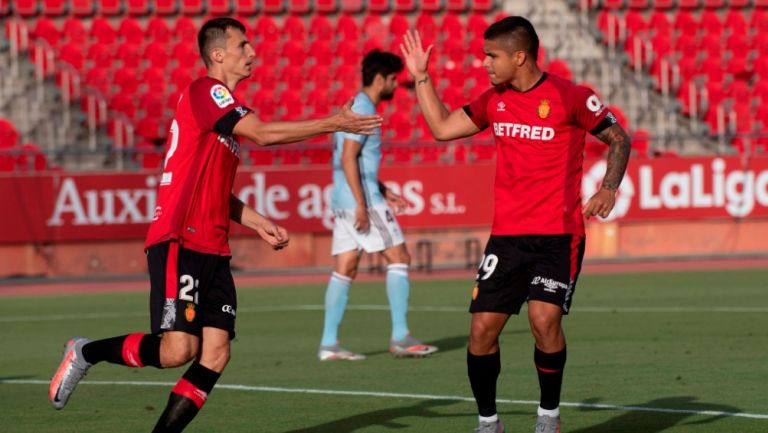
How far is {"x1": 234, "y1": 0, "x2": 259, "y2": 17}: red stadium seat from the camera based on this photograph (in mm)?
30047

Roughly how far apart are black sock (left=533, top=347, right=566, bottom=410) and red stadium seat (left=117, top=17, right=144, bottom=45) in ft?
73.5

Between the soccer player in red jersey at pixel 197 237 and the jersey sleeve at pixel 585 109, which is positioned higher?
the jersey sleeve at pixel 585 109

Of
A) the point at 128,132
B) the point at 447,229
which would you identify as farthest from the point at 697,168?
the point at 128,132

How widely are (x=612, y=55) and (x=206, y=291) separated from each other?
23.1 m

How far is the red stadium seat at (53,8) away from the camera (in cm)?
2953

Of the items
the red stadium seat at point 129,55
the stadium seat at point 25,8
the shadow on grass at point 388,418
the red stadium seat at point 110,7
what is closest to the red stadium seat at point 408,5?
the red stadium seat at point 129,55

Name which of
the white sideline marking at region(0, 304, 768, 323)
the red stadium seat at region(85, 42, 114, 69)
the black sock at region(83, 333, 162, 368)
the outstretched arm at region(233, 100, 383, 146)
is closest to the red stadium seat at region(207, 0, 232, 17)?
the red stadium seat at region(85, 42, 114, 69)

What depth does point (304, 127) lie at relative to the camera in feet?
22.7

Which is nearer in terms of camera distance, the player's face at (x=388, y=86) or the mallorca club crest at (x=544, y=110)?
the mallorca club crest at (x=544, y=110)

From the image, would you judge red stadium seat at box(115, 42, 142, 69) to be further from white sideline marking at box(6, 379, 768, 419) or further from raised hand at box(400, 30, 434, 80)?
raised hand at box(400, 30, 434, 80)

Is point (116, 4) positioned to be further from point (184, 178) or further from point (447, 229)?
point (184, 178)

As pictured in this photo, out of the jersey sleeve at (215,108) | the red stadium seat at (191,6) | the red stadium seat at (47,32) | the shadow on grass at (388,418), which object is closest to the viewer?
the jersey sleeve at (215,108)

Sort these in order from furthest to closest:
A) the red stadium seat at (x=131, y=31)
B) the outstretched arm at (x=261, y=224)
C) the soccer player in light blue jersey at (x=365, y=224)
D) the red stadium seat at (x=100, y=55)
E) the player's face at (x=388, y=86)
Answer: the red stadium seat at (x=131, y=31), the red stadium seat at (x=100, y=55), the player's face at (x=388, y=86), the soccer player in light blue jersey at (x=365, y=224), the outstretched arm at (x=261, y=224)

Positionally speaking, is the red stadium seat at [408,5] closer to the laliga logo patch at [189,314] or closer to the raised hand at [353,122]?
the laliga logo patch at [189,314]
